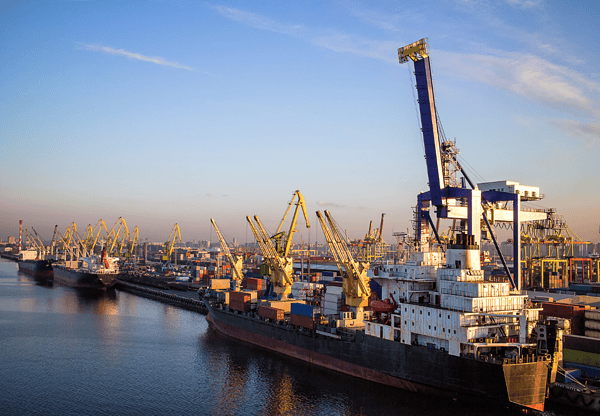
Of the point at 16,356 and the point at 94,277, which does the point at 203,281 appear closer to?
the point at 94,277

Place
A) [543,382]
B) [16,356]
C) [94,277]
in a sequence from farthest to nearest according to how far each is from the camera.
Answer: [94,277]
[16,356]
[543,382]

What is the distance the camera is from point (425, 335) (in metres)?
34.3

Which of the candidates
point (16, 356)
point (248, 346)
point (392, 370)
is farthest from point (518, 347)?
→ point (16, 356)

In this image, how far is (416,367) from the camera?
34.1 m

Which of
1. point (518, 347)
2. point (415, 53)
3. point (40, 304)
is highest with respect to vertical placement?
point (415, 53)

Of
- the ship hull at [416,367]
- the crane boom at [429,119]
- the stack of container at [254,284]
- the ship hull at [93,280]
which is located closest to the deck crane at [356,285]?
the ship hull at [416,367]

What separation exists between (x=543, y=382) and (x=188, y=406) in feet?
82.5

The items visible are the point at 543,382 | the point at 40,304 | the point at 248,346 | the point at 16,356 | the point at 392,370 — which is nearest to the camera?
the point at 543,382

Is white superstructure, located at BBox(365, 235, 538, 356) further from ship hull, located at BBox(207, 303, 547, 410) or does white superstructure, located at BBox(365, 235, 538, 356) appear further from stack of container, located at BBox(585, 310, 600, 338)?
stack of container, located at BBox(585, 310, 600, 338)

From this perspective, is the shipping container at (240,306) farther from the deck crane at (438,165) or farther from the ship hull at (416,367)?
the deck crane at (438,165)

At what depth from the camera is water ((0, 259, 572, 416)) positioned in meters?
32.5

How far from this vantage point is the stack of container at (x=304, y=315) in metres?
45.5

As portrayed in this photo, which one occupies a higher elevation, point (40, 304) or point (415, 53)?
point (415, 53)

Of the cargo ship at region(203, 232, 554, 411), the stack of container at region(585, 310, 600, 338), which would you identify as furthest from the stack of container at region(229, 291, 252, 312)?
the stack of container at region(585, 310, 600, 338)
